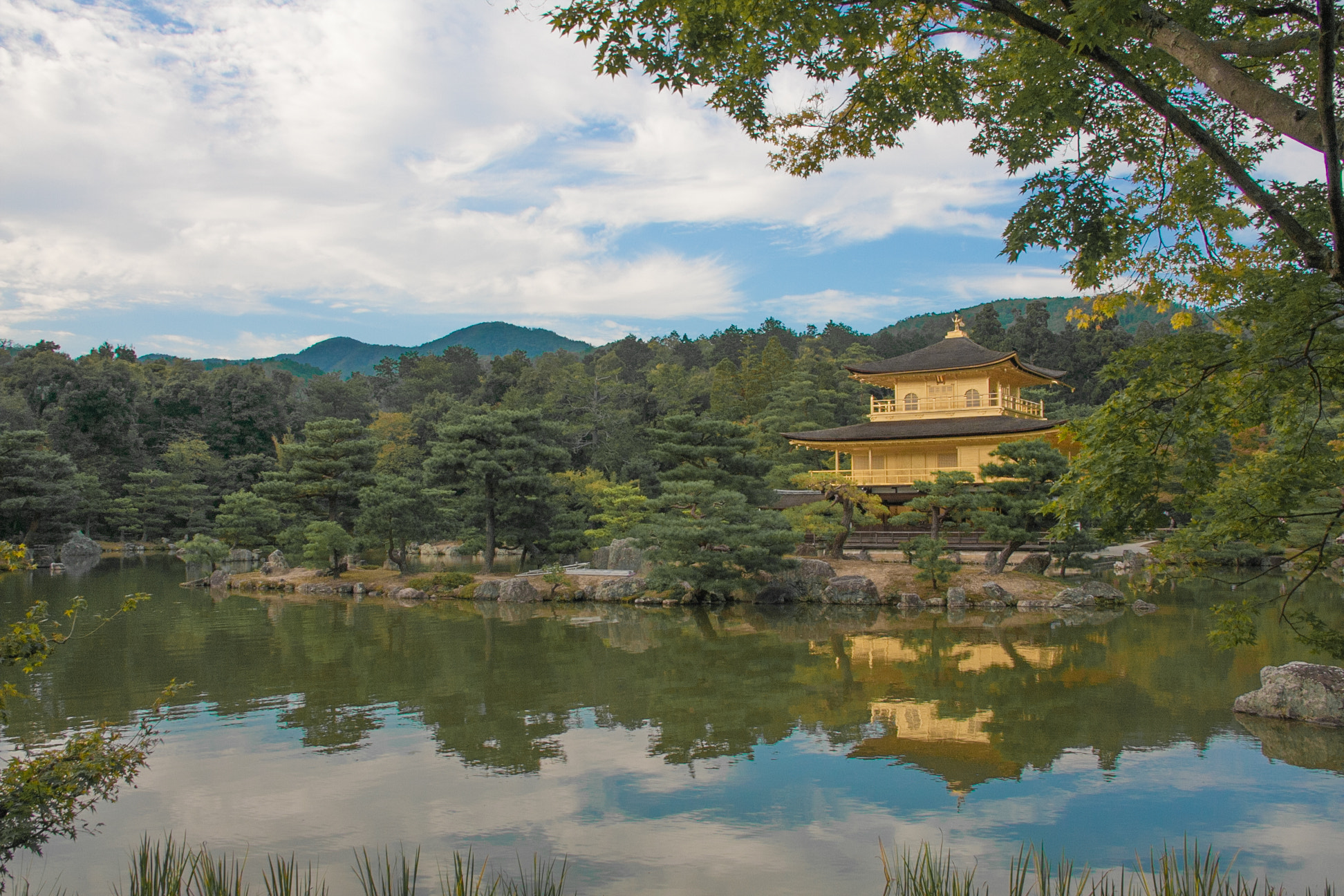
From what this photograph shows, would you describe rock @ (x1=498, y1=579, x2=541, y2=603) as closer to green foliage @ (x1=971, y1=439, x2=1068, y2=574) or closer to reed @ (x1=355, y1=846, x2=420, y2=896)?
green foliage @ (x1=971, y1=439, x2=1068, y2=574)

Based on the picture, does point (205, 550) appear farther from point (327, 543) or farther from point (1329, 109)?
point (1329, 109)

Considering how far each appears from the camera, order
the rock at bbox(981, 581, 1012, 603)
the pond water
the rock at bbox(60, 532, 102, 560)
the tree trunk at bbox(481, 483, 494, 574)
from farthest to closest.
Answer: the rock at bbox(60, 532, 102, 560) < the tree trunk at bbox(481, 483, 494, 574) < the rock at bbox(981, 581, 1012, 603) < the pond water

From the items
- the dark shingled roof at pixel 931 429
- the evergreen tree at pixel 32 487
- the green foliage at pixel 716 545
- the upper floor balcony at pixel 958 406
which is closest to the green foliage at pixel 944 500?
the green foliage at pixel 716 545

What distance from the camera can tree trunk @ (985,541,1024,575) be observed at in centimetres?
1590

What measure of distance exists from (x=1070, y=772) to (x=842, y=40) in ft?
16.7

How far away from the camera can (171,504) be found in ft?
103

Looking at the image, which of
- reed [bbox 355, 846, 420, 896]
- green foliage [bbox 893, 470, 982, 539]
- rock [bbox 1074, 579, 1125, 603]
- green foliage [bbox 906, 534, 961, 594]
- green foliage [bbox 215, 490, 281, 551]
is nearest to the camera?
reed [bbox 355, 846, 420, 896]

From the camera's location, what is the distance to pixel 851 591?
15.6 metres

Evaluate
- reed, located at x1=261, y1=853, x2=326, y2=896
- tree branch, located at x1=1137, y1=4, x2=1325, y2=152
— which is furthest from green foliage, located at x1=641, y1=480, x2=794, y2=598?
tree branch, located at x1=1137, y1=4, x2=1325, y2=152

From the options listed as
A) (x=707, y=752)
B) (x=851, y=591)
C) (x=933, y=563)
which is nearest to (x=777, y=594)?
(x=851, y=591)

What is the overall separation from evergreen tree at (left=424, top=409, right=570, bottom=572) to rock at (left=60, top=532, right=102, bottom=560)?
45.9ft

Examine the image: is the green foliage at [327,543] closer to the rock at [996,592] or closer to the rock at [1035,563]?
the rock at [996,592]

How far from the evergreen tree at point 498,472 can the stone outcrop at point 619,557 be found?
1581 millimetres

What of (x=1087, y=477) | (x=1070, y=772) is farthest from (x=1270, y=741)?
A: (x=1087, y=477)
